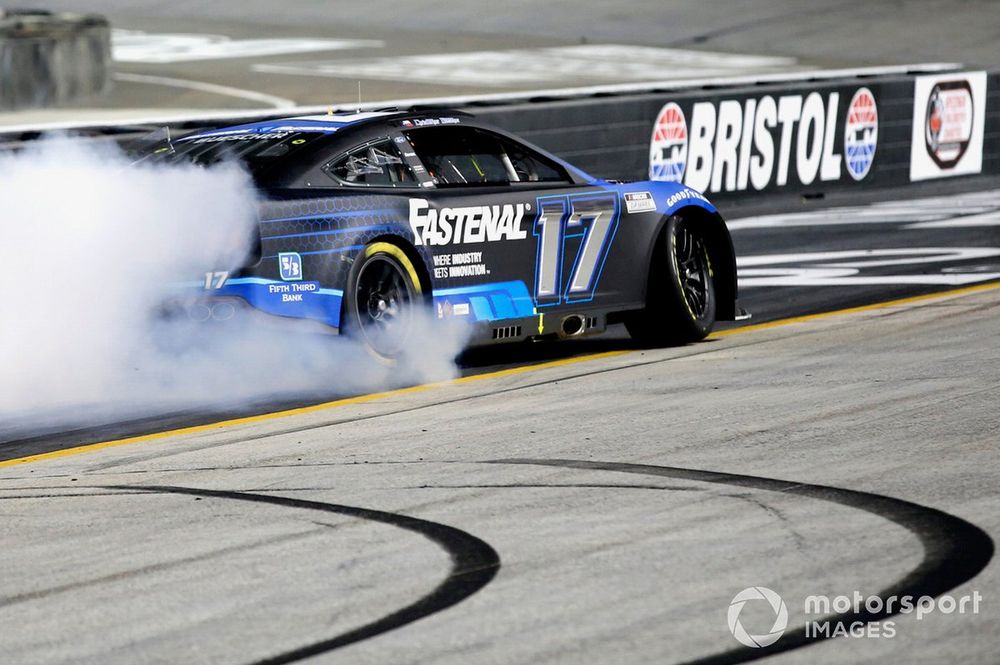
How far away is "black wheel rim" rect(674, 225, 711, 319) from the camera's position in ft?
36.1

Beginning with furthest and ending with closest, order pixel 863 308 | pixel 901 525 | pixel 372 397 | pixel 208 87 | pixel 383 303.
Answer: pixel 208 87, pixel 863 308, pixel 383 303, pixel 372 397, pixel 901 525

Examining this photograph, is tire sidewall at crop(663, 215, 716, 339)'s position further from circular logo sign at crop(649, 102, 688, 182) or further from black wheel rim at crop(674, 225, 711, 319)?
circular logo sign at crop(649, 102, 688, 182)

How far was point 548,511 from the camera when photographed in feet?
20.7

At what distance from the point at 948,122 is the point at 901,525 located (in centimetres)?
1755

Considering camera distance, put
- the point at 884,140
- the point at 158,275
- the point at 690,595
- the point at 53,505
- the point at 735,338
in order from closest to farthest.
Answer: the point at 690,595
the point at 53,505
the point at 158,275
the point at 735,338
the point at 884,140

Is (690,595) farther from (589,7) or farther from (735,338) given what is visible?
(589,7)

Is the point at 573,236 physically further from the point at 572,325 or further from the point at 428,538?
the point at 428,538

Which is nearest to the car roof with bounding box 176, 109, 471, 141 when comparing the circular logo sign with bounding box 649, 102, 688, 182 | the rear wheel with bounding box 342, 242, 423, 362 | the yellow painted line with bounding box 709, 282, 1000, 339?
the rear wheel with bounding box 342, 242, 423, 362

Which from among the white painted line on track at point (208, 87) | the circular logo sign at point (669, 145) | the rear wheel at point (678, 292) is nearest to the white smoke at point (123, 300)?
the rear wheel at point (678, 292)

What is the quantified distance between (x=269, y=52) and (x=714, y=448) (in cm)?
3162

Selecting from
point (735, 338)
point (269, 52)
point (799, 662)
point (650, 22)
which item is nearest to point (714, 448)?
point (799, 662)

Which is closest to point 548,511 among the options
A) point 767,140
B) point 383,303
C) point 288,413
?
point 288,413

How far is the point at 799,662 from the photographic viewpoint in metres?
4.64

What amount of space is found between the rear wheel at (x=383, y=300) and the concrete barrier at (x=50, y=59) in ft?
61.7
